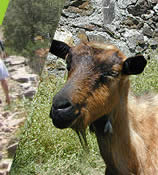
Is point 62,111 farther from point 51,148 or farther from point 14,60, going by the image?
point 51,148

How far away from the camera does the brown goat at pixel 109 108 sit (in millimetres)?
2194

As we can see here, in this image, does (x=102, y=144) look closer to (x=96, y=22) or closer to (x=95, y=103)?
(x=95, y=103)

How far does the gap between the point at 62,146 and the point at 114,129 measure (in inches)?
71.9

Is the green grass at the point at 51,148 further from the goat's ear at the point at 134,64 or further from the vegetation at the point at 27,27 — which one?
the vegetation at the point at 27,27

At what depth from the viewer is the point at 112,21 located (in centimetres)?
497

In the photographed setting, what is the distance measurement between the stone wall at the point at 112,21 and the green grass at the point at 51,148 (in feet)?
2.53

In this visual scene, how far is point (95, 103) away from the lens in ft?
7.54

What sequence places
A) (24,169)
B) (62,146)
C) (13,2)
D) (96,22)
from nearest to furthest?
(13,2), (24,169), (62,146), (96,22)

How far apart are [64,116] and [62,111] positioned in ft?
0.13

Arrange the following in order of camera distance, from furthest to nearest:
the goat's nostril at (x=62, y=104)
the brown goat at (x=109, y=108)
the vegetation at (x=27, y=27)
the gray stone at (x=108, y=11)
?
the gray stone at (x=108, y=11) → the brown goat at (x=109, y=108) → the goat's nostril at (x=62, y=104) → the vegetation at (x=27, y=27)

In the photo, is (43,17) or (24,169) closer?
(43,17)

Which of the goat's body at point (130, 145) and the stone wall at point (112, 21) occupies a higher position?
the stone wall at point (112, 21)

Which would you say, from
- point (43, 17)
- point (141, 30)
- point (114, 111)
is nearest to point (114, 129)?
point (114, 111)

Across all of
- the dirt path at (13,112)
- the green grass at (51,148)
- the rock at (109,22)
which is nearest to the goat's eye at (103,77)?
the dirt path at (13,112)
